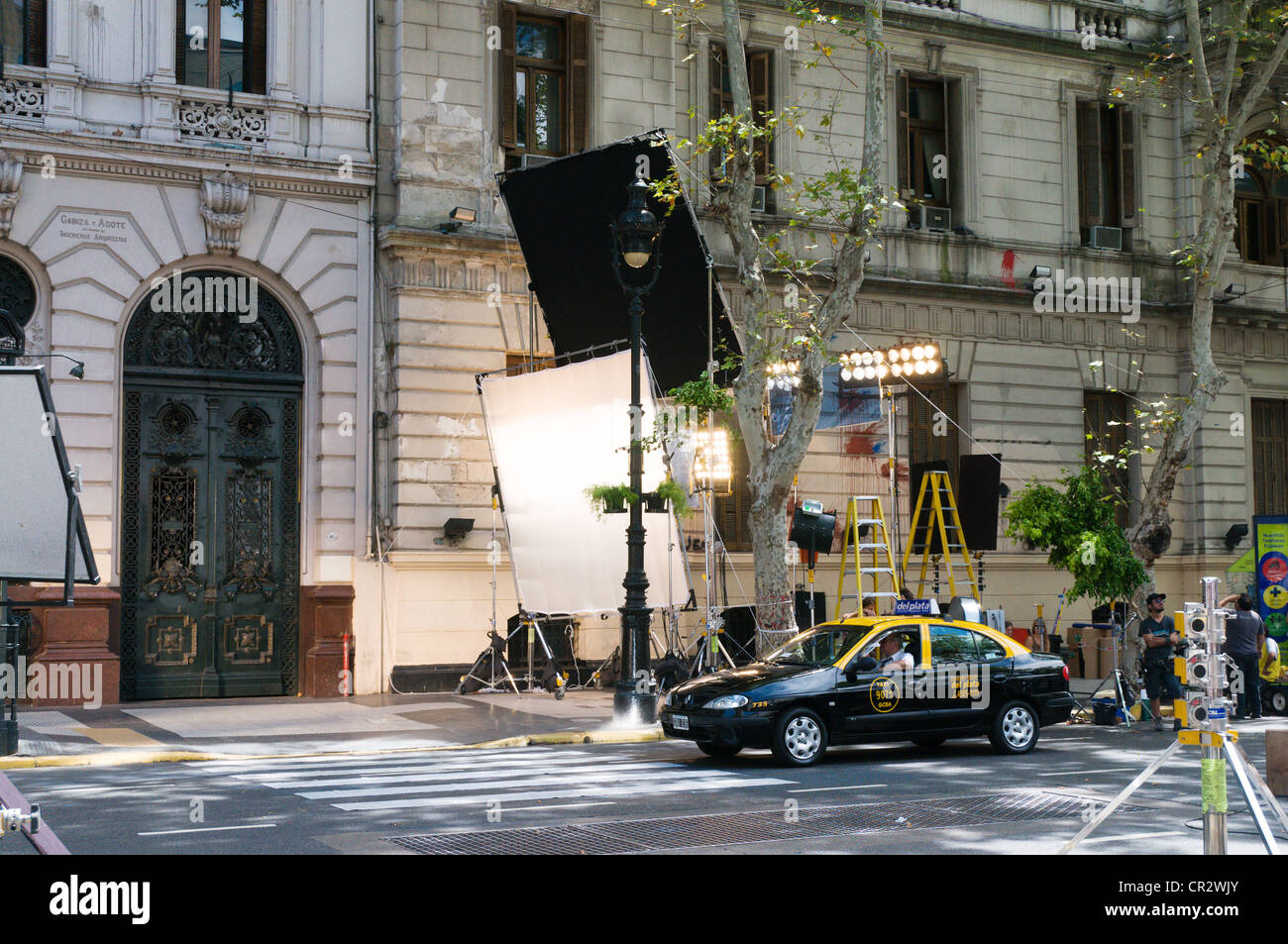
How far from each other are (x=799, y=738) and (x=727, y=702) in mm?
850

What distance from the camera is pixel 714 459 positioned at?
23219mm

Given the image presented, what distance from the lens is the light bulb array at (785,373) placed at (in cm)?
2033

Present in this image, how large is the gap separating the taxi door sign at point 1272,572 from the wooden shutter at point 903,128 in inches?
376

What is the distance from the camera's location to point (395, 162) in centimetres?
2352

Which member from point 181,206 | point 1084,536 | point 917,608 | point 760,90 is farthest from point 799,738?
point 760,90

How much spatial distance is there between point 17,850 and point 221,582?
12.8 meters

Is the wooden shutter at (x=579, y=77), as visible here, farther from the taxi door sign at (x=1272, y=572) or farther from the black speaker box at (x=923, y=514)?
the taxi door sign at (x=1272, y=572)

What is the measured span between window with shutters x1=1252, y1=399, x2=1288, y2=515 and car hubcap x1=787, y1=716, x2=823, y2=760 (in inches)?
776

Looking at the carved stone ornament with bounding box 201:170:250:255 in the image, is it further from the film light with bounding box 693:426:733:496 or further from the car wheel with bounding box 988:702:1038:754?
the car wheel with bounding box 988:702:1038:754

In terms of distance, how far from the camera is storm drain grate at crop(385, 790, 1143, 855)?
32.9 feet

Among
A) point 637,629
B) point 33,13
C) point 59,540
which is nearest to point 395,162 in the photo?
point 33,13

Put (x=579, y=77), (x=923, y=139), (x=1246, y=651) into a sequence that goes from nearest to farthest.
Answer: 1. (x=1246, y=651)
2. (x=579, y=77)
3. (x=923, y=139)

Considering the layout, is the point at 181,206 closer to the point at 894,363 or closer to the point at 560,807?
the point at 894,363

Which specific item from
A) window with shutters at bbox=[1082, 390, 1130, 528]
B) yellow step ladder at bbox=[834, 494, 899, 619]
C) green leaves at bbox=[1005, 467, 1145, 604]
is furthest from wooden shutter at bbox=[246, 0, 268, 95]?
window with shutters at bbox=[1082, 390, 1130, 528]
